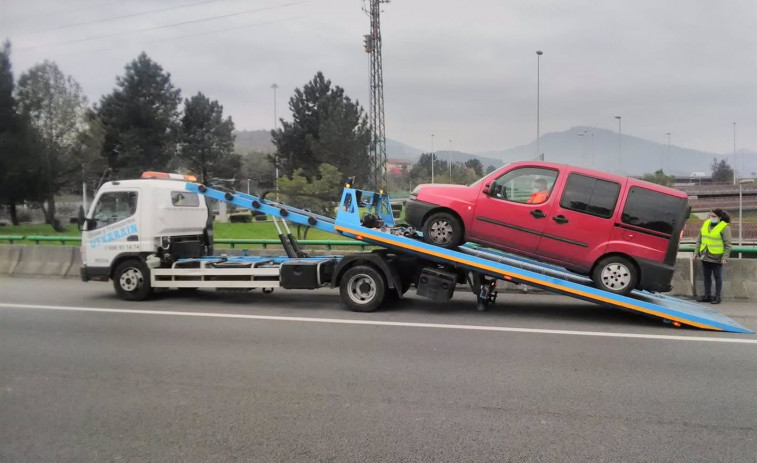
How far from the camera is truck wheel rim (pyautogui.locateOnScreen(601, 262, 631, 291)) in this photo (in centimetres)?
780

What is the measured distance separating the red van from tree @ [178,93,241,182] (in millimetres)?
50449

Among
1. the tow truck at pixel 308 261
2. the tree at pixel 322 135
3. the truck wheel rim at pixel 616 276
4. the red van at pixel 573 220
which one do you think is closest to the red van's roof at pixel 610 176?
the red van at pixel 573 220

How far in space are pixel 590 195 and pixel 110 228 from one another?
26.0ft

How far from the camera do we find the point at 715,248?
9445 mm

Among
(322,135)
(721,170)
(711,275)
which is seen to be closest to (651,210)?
(711,275)

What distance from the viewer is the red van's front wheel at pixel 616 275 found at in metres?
7.78

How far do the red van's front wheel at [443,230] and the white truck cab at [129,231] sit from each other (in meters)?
4.68

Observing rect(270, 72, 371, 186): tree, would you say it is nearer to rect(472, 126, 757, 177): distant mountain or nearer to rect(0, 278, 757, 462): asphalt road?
rect(472, 126, 757, 177): distant mountain

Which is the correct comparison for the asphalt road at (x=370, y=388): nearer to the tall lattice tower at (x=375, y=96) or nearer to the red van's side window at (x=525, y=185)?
the red van's side window at (x=525, y=185)

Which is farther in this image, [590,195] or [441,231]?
[441,231]

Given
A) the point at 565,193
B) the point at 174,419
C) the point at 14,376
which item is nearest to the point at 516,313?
the point at 565,193

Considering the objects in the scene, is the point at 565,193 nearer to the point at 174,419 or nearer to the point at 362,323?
the point at 362,323

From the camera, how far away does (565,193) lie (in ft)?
25.9

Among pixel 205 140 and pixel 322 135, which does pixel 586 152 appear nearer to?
pixel 322 135
